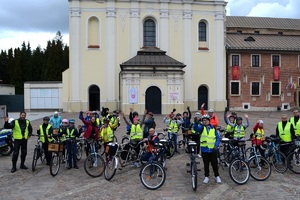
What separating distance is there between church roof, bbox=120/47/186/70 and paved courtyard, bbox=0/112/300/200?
934 inches

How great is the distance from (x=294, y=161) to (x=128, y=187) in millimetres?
5382

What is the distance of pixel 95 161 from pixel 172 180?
7.69ft

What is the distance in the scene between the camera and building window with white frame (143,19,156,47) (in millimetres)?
39156

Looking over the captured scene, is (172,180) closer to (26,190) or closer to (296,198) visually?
(296,198)

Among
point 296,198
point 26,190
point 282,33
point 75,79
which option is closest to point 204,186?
point 296,198

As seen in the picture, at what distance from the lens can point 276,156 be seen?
10.4m

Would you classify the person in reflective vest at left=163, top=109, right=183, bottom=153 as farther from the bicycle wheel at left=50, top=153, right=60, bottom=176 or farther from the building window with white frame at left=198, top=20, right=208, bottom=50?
the building window with white frame at left=198, top=20, right=208, bottom=50

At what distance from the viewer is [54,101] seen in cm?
4225

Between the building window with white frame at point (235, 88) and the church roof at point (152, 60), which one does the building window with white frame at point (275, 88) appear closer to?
the building window with white frame at point (235, 88)

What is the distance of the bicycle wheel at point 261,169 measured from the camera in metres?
9.45

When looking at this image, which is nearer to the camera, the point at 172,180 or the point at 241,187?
the point at 241,187

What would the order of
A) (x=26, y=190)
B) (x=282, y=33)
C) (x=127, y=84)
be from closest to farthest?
(x=26, y=190) → (x=127, y=84) → (x=282, y=33)

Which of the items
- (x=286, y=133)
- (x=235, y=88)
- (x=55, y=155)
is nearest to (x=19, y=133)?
(x=55, y=155)

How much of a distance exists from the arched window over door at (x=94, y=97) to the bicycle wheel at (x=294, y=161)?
29.8 m
